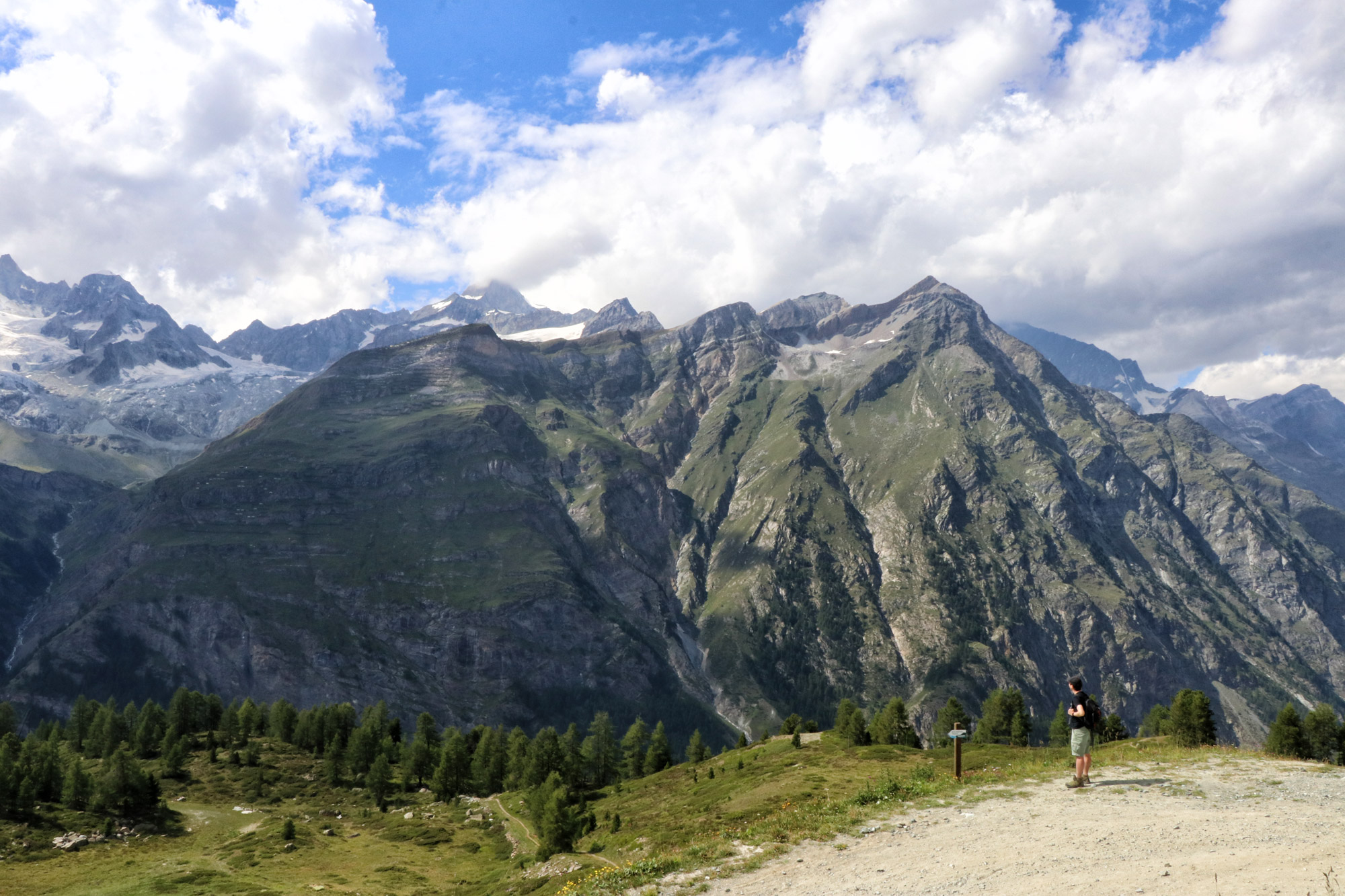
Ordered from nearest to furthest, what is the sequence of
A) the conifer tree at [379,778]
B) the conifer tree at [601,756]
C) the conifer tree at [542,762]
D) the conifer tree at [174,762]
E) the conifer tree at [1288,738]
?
the conifer tree at [1288,738]
the conifer tree at [542,762]
the conifer tree at [379,778]
the conifer tree at [174,762]
the conifer tree at [601,756]

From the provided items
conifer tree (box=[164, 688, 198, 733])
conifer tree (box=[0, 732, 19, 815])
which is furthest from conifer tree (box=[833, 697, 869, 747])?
conifer tree (box=[164, 688, 198, 733])

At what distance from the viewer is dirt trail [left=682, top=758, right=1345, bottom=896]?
21578 mm

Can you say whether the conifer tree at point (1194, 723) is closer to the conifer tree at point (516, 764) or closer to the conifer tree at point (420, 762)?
the conifer tree at point (516, 764)

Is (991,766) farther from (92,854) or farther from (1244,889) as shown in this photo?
(92,854)

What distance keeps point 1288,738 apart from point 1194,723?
18621 mm

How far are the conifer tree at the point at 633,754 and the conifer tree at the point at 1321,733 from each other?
90.7 metres

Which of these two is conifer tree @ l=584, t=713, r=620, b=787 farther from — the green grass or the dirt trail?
the dirt trail

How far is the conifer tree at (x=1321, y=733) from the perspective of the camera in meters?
64.9

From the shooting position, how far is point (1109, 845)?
992 inches

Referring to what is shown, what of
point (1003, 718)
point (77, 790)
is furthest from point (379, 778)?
point (1003, 718)

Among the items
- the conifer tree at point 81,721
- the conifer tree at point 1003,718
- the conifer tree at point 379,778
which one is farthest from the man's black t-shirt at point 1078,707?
the conifer tree at point 81,721

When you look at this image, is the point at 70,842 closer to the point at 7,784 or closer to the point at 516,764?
the point at 7,784

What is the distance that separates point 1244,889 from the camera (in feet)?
64.6

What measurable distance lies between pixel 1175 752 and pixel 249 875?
250 ft
